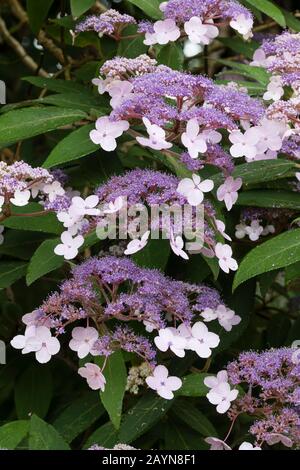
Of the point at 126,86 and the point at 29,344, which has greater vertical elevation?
the point at 126,86

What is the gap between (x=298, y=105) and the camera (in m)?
1.80

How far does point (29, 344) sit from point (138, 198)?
0.32 meters

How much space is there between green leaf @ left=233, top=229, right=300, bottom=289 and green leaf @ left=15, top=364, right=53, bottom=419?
2.01 ft

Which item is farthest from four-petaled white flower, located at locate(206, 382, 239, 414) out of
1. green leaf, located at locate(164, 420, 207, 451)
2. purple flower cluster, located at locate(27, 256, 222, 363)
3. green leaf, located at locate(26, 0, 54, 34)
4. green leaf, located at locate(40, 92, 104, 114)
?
green leaf, located at locate(26, 0, 54, 34)

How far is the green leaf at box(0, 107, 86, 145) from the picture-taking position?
1879 mm

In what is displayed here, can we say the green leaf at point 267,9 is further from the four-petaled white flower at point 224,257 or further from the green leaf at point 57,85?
the four-petaled white flower at point 224,257

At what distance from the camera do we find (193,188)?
1.67m

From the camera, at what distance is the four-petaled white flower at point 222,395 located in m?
1.69

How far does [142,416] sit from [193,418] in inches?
5.7

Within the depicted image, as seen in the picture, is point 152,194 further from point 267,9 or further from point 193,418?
point 267,9

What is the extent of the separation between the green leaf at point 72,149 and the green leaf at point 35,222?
12 cm

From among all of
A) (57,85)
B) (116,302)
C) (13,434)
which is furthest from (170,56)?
(13,434)
